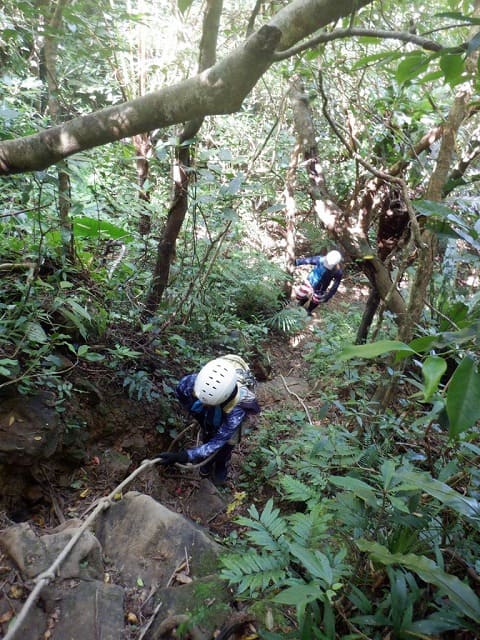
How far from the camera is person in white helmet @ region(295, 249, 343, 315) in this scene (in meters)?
8.63

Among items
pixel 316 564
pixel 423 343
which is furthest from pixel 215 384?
pixel 423 343

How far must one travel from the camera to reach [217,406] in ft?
13.7

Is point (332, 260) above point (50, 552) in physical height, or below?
above

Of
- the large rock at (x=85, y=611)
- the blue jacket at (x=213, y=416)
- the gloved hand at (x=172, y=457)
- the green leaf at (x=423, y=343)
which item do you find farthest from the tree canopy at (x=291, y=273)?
the large rock at (x=85, y=611)

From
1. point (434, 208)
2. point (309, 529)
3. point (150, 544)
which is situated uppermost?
point (434, 208)

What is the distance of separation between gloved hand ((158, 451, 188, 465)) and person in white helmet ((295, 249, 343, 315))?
5.58m

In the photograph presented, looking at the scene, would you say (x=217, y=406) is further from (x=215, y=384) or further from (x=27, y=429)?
(x=27, y=429)

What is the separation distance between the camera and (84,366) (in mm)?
4020

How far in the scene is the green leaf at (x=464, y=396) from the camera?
93 cm

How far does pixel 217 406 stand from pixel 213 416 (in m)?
0.14

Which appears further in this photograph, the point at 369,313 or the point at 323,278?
the point at 323,278

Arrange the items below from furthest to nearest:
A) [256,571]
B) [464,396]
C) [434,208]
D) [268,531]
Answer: [268,531] < [256,571] < [434,208] < [464,396]

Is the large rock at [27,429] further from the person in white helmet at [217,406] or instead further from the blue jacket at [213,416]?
the blue jacket at [213,416]

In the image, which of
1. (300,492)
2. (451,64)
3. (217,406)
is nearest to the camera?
(451,64)
